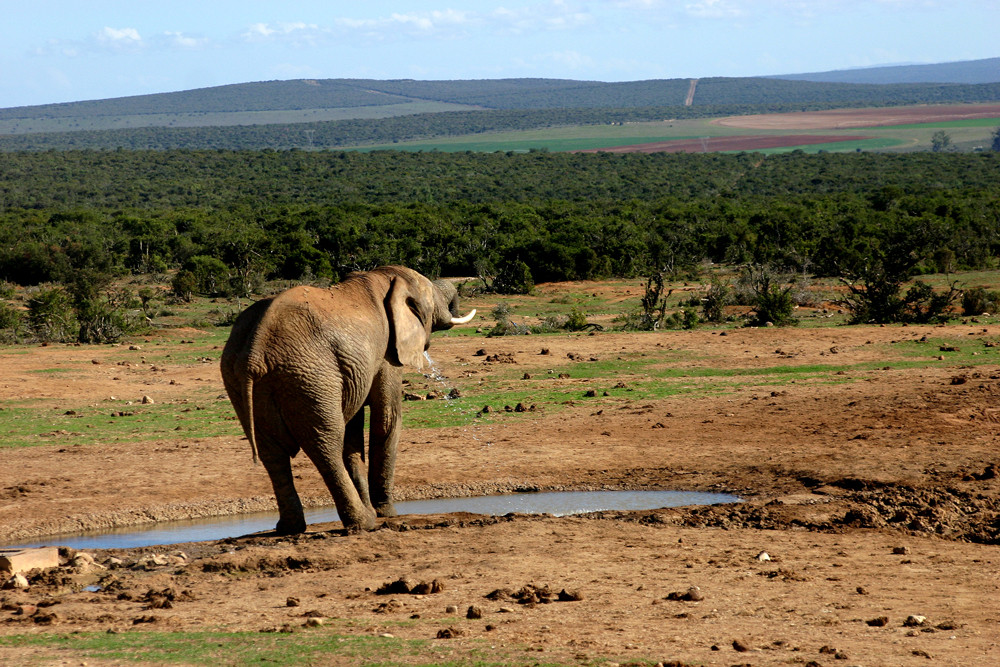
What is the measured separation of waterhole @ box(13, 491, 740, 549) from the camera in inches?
448

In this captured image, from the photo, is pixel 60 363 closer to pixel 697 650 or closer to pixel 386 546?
pixel 386 546

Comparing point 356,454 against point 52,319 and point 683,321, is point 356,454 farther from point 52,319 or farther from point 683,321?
point 52,319

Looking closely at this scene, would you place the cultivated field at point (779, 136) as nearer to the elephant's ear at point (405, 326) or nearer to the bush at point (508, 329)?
the bush at point (508, 329)

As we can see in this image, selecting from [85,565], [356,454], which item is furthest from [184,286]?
[85,565]

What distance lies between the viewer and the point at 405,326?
10320 millimetres

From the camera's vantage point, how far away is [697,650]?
6715mm

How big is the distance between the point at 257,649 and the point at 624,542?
398cm

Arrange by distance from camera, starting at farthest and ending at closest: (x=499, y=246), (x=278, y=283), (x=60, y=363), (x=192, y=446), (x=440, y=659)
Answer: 1. (x=499, y=246)
2. (x=278, y=283)
3. (x=60, y=363)
4. (x=192, y=446)
5. (x=440, y=659)

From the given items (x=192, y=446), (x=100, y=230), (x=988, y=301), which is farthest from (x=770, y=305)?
(x=100, y=230)

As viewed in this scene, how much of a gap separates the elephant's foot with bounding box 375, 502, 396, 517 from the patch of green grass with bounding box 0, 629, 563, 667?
369cm

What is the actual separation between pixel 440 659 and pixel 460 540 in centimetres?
336

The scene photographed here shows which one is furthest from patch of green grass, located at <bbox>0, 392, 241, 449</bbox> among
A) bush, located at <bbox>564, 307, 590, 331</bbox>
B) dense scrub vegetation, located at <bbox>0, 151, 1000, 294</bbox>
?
dense scrub vegetation, located at <bbox>0, 151, 1000, 294</bbox>

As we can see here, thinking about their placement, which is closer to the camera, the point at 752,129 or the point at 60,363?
the point at 60,363

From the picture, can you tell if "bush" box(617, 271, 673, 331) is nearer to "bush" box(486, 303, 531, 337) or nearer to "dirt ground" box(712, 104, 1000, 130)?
"bush" box(486, 303, 531, 337)
